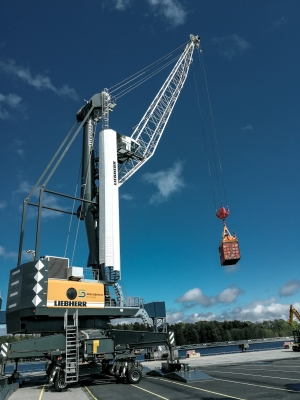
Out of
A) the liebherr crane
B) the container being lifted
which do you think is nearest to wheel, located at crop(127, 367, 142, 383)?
the liebherr crane

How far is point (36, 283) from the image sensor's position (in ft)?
81.8

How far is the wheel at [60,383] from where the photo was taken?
1800 centimetres

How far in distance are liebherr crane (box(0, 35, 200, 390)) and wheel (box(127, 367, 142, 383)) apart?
0.4 inches

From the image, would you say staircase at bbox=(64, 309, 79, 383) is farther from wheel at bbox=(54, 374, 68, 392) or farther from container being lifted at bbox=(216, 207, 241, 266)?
container being lifted at bbox=(216, 207, 241, 266)

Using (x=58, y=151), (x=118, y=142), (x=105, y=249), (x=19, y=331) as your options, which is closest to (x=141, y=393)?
(x=19, y=331)

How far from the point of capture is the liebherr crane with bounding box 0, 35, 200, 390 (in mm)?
19344

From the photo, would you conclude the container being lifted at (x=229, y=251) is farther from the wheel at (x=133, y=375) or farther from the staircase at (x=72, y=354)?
the staircase at (x=72, y=354)

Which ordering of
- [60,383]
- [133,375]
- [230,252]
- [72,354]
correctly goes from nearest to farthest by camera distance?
1. [60,383]
2. [72,354]
3. [133,375]
4. [230,252]

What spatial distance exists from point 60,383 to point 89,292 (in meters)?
10.0

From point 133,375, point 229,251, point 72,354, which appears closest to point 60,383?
point 72,354

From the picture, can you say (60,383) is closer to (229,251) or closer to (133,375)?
(133,375)

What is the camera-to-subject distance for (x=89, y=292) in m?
27.9

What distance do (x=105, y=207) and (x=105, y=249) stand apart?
464 cm

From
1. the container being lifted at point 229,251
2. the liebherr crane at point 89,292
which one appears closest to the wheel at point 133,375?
the liebherr crane at point 89,292
